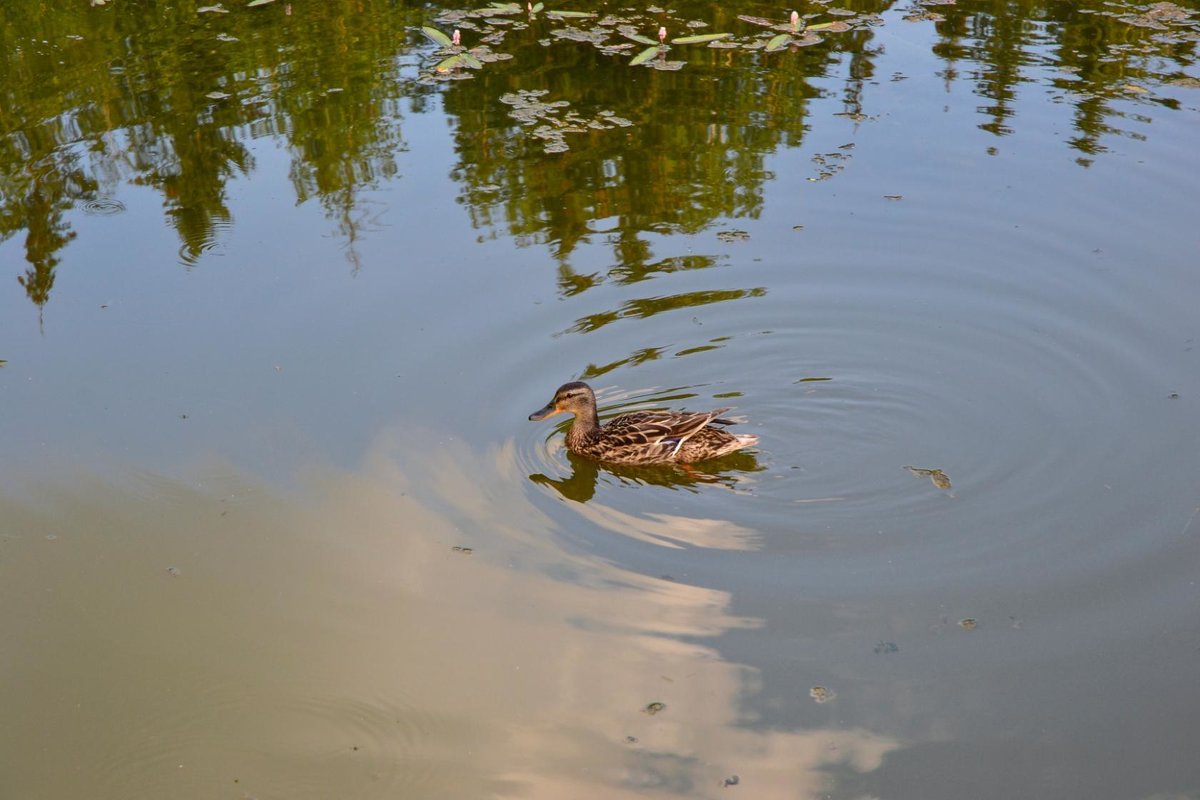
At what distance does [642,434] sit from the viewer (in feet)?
20.2

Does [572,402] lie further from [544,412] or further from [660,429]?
[660,429]

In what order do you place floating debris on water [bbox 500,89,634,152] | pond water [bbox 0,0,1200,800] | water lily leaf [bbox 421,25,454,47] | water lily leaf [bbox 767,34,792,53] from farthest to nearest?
water lily leaf [bbox 421,25,454,47]
water lily leaf [bbox 767,34,792,53]
floating debris on water [bbox 500,89,634,152]
pond water [bbox 0,0,1200,800]

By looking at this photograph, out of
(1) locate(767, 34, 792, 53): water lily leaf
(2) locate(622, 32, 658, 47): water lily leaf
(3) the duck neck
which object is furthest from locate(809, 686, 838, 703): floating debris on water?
(2) locate(622, 32, 658, 47): water lily leaf

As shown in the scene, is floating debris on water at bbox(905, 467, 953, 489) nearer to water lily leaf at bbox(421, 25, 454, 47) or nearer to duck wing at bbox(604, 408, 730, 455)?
duck wing at bbox(604, 408, 730, 455)

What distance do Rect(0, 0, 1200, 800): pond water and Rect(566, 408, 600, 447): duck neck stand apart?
0.18m

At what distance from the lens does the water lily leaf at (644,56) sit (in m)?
10.7

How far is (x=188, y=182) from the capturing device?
9.10 metres

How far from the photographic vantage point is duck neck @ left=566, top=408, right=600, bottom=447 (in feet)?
20.7

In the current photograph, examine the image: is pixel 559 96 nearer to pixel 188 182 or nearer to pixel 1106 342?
pixel 188 182

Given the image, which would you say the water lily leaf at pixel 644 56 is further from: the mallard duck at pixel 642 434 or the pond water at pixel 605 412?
the mallard duck at pixel 642 434

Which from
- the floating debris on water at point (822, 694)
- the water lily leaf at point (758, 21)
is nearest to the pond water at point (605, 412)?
the floating debris on water at point (822, 694)

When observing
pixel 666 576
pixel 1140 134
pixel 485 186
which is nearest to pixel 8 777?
pixel 666 576

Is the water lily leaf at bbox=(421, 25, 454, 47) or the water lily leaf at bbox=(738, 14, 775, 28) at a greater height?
the water lily leaf at bbox=(421, 25, 454, 47)

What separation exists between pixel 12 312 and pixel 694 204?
440 centimetres
